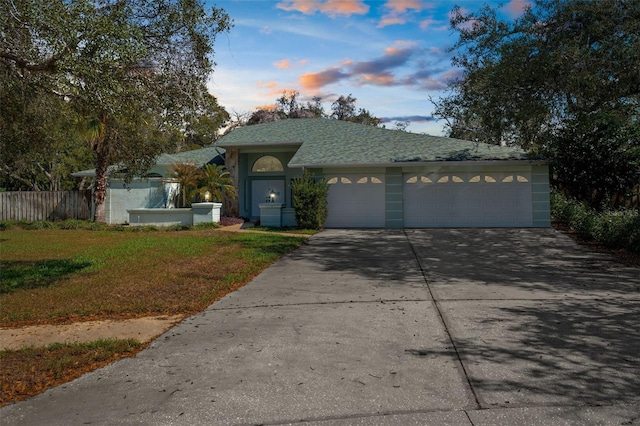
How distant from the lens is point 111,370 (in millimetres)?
4227

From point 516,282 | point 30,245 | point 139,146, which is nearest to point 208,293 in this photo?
point 516,282

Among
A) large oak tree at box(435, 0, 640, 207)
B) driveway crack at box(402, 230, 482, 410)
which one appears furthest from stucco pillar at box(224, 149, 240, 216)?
driveway crack at box(402, 230, 482, 410)

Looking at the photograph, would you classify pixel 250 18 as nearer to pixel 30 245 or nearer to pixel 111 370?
pixel 111 370

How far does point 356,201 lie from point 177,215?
767 cm

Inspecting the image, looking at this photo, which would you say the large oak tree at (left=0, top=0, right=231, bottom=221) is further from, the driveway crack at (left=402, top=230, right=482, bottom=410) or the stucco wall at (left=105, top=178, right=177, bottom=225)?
the stucco wall at (left=105, top=178, right=177, bottom=225)

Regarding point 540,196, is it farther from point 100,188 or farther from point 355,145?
point 100,188

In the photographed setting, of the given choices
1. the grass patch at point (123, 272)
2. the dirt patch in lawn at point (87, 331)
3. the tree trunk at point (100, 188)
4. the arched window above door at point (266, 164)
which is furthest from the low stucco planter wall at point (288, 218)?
the dirt patch in lawn at point (87, 331)

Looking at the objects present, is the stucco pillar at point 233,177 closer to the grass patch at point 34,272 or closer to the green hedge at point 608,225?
the grass patch at point 34,272

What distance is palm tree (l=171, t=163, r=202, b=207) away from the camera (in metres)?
20.0

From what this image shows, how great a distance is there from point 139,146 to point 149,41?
29.1ft

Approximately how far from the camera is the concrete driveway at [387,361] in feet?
10.7

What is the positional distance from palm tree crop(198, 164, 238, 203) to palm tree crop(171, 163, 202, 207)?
0.30 meters

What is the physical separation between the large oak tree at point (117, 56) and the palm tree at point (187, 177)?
10.0 m

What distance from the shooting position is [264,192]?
68.4ft
